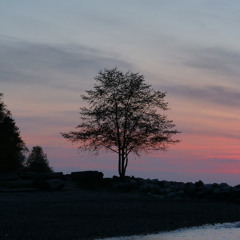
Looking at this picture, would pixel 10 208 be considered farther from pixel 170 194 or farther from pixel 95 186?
pixel 95 186

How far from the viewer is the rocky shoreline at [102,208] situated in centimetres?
1491

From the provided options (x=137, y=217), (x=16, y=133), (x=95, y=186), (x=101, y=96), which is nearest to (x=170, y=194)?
(x=95, y=186)

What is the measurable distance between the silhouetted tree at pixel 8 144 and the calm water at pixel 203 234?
42031 mm

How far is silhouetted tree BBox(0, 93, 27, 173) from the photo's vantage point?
57.3m

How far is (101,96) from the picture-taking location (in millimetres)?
39656

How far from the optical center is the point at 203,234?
50.6ft

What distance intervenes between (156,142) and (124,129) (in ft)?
9.00

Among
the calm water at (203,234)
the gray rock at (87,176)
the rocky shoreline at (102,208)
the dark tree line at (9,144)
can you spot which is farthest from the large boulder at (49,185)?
the dark tree line at (9,144)

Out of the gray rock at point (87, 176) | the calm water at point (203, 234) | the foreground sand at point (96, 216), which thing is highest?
the gray rock at point (87, 176)

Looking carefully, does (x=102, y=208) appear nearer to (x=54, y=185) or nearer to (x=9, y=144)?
(x=54, y=185)

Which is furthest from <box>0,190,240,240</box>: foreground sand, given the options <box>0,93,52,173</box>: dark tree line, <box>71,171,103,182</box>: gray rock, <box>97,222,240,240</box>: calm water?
<box>0,93,52,173</box>: dark tree line

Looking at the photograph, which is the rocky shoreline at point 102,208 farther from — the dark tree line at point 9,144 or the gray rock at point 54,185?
the dark tree line at point 9,144

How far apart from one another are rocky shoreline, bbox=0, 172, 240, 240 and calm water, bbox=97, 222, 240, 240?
1.98 feet

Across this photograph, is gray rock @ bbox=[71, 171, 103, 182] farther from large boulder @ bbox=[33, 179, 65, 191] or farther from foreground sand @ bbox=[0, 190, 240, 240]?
foreground sand @ bbox=[0, 190, 240, 240]
